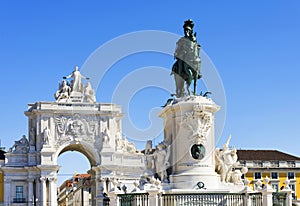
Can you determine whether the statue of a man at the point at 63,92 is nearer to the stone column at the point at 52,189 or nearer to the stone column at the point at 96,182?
the stone column at the point at 96,182

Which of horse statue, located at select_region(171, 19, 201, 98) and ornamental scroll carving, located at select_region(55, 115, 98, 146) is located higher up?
ornamental scroll carving, located at select_region(55, 115, 98, 146)

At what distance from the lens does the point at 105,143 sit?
73375 mm

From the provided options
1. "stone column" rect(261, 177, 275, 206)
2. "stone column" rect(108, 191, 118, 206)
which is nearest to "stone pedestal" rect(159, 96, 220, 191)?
"stone column" rect(261, 177, 275, 206)

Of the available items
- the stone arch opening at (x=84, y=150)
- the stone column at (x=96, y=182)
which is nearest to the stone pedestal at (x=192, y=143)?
the stone column at (x=96, y=182)

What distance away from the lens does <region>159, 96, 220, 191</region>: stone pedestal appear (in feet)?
92.9

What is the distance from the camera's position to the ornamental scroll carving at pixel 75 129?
7369 centimetres

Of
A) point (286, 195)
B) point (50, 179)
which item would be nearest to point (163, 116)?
point (286, 195)

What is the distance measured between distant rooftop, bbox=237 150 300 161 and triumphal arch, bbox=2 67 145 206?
1103cm

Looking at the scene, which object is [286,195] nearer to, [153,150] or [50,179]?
[153,150]

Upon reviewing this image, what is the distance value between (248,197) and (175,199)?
295 centimetres

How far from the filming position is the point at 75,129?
2908 inches

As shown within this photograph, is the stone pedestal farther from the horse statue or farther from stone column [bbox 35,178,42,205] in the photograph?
stone column [bbox 35,178,42,205]

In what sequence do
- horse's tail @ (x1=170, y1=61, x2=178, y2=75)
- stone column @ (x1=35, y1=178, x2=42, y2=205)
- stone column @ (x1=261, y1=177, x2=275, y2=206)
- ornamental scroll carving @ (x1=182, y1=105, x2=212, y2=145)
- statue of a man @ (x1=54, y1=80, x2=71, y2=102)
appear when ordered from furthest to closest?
statue of a man @ (x1=54, y1=80, x2=71, y2=102), stone column @ (x1=35, y1=178, x2=42, y2=205), horse's tail @ (x1=170, y1=61, x2=178, y2=75), ornamental scroll carving @ (x1=182, y1=105, x2=212, y2=145), stone column @ (x1=261, y1=177, x2=275, y2=206)

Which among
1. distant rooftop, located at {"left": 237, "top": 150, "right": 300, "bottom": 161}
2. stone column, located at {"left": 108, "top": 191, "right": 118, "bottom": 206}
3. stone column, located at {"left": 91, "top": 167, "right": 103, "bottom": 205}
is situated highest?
distant rooftop, located at {"left": 237, "top": 150, "right": 300, "bottom": 161}
